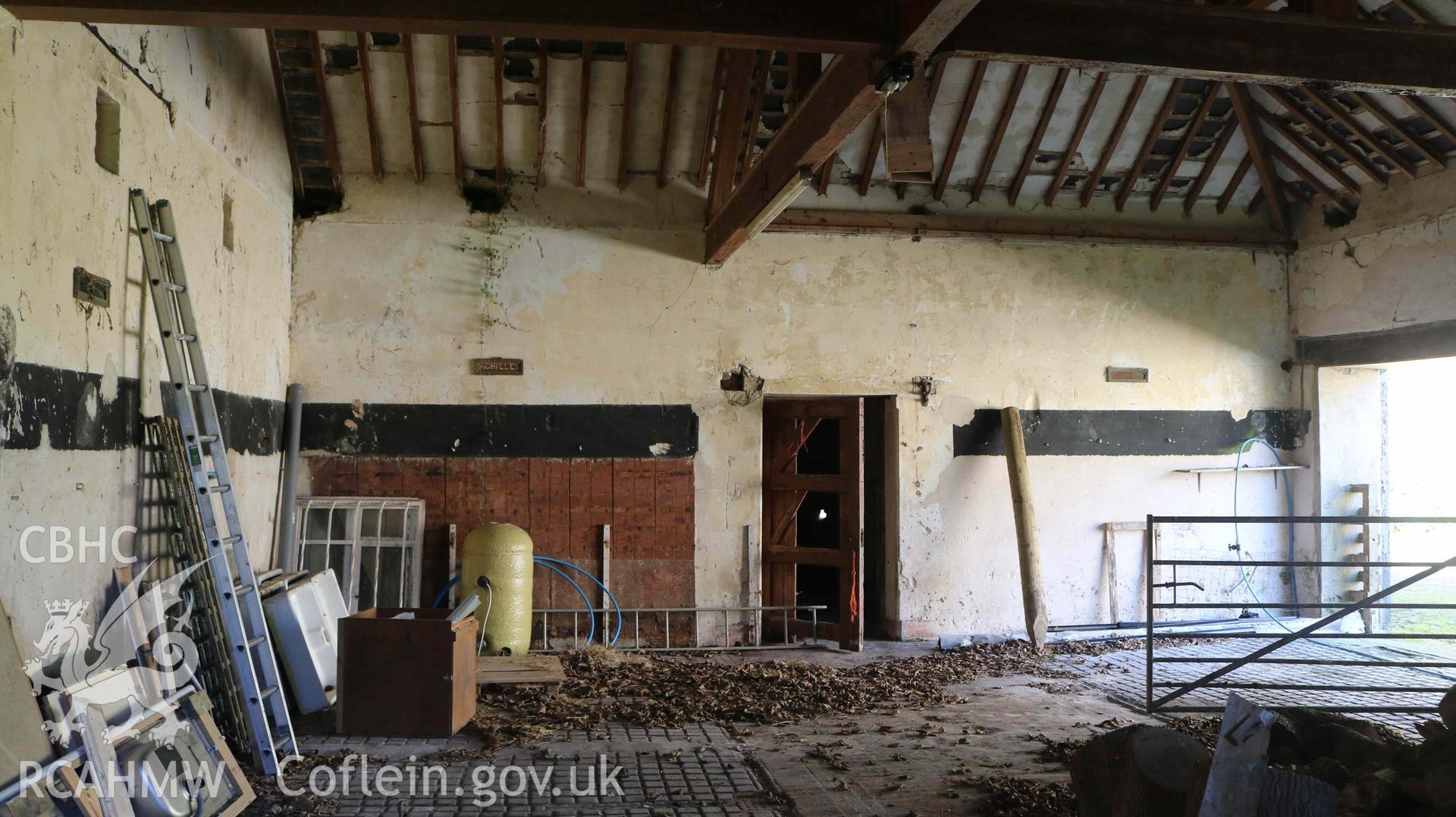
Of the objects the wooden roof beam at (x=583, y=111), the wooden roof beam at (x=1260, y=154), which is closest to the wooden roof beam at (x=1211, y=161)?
the wooden roof beam at (x=1260, y=154)

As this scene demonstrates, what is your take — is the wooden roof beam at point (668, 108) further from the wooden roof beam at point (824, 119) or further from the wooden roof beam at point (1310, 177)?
the wooden roof beam at point (1310, 177)

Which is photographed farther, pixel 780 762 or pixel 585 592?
pixel 585 592

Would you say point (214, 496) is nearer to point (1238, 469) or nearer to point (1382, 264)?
point (1238, 469)

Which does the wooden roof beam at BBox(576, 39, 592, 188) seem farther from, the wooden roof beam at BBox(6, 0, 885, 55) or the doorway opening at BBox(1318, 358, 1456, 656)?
the doorway opening at BBox(1318, 358, 1456, 656)

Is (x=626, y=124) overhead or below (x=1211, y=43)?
overhead

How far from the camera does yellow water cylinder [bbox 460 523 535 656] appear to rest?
747cm

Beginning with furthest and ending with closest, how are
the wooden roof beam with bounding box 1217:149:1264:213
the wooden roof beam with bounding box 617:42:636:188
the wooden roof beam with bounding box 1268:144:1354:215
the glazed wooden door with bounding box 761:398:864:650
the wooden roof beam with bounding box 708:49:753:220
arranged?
the wooden roof beam with bounding box 1217:149:1264:213
the wooden roof beam with bounding box 1268:144:1354:215
the glazed wooden door with bounding box 761:398:864:650
the wooden roof beam with bounding box 617:42:636:188
the wooden roof beam with bounding box 708:49:753:220

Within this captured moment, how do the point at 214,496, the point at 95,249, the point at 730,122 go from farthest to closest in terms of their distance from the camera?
the point at 730,122 < the point at 214,496 < the point at 95,249

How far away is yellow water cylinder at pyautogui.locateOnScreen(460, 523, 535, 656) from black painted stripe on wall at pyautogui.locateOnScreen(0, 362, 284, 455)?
269cm

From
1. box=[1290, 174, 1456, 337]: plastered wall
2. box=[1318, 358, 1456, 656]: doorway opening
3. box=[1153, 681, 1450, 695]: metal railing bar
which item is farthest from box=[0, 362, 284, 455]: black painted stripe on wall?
box=[1318, 358, 1456, 656]: doorway opening

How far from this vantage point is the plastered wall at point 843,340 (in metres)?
8.13

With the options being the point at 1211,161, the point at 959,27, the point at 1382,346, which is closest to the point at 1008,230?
the point at 1211,161

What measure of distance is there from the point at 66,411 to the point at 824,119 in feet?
12.9

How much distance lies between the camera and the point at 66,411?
440 cm
